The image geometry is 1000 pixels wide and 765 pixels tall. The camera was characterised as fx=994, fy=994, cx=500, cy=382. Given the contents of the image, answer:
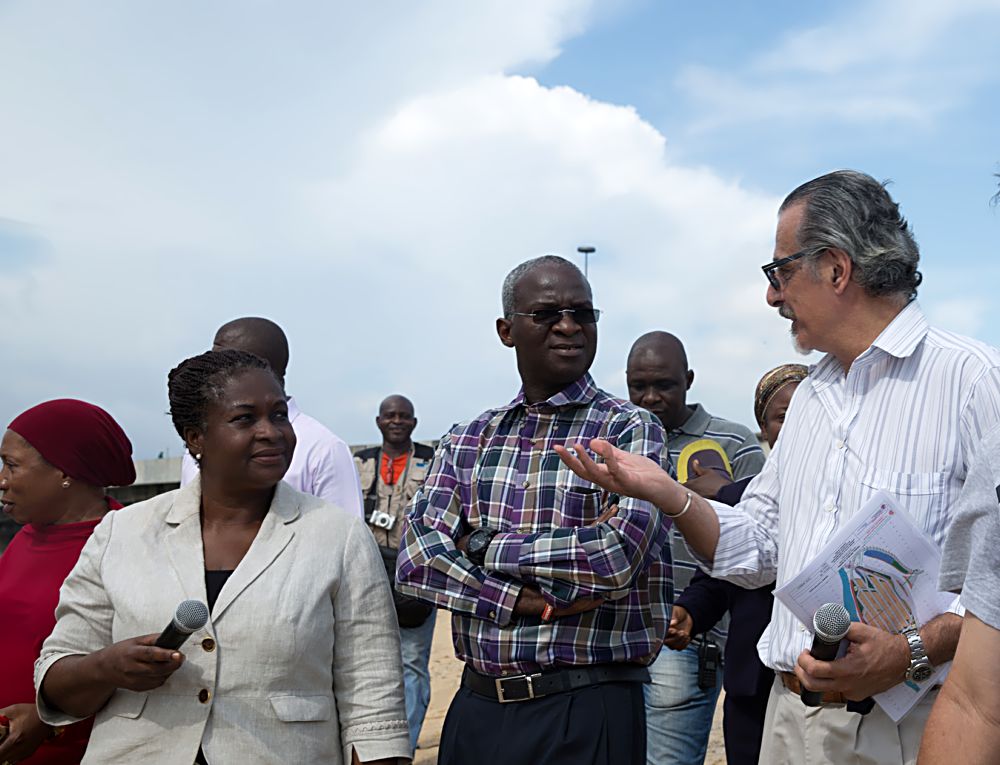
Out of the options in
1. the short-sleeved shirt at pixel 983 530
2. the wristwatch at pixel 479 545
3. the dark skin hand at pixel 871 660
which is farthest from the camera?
the wristwatch at pixel 479 545

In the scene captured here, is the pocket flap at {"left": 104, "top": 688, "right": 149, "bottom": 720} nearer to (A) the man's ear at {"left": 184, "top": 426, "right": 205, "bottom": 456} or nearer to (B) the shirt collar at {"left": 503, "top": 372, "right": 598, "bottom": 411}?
(A) the man's ear at {"left": 184, "top": 426, "right": 205, "bottom": 456}

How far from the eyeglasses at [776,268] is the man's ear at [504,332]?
1.00m

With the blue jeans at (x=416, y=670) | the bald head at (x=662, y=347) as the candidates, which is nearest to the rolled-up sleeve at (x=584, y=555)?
the bald head at (x=662, y=347)

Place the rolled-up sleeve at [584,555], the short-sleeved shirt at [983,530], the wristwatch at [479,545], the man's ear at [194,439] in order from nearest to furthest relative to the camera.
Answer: the short-sleeved shirt at [983,530] < the rolled-up sleeve at [584,555] < the wristwatch at [479,545] < the man's ear at [194,439]

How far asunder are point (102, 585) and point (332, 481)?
1306mm

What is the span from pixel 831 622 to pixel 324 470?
8.29ft

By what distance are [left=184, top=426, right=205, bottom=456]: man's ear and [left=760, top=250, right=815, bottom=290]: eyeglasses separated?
1852 millimetres

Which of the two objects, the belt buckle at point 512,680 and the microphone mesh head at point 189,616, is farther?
the belt buckle at point 512,680

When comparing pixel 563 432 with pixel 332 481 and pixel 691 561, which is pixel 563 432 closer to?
pixel 332 481

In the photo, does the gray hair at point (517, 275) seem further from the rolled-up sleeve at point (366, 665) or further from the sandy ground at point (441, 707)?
the sandy ground at point (441, 707)

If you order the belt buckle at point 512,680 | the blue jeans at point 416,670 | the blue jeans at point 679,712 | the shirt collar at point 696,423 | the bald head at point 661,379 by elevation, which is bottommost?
the blue jeans at point 416,670

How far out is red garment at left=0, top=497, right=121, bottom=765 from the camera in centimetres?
341

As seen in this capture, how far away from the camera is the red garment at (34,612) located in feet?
11.2

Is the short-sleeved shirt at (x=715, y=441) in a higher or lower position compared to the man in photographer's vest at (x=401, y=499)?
higher
